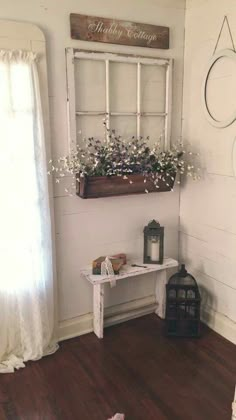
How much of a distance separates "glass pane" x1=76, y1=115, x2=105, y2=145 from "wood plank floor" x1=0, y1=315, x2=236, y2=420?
1430 mm

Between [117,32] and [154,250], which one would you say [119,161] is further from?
[117,32]

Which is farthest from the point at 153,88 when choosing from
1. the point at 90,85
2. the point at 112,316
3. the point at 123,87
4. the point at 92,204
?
the point at 112,316

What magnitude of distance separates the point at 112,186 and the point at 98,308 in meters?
0.86

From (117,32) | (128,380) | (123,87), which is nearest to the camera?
(128,380)

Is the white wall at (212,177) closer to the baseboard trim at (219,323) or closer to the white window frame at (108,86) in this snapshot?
the baseboard trim at (219,323)

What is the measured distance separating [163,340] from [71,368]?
27.0 inches

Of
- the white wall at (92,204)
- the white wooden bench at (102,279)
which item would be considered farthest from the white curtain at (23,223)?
the white wooden bench at (102,279)

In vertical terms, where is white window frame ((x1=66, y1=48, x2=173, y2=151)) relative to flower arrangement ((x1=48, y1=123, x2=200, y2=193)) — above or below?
above

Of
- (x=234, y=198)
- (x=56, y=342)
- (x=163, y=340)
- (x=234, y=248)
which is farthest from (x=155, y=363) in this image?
(x=234, y=198)

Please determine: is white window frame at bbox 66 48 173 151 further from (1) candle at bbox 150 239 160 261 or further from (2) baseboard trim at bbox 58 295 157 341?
(2) baseboard trim at bbox 58 295 157 341

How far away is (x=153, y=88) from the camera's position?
8.51 ft

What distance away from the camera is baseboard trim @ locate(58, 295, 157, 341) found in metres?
2.58

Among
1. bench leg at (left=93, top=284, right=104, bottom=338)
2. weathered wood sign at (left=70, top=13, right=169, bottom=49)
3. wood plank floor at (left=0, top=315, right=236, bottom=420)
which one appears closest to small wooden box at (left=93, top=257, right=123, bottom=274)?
bench leg at (left=93, top=284, right=104, bottom=338)

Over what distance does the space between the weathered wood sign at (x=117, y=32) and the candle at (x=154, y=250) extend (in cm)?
Answer: 139
